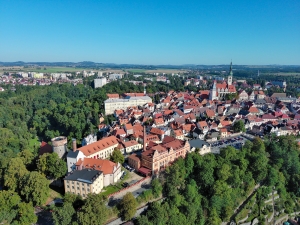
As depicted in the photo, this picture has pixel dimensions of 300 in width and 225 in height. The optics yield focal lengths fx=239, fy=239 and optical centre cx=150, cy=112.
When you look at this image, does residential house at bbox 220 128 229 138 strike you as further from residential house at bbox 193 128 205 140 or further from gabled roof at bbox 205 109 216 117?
gabled roof at bbox 205 109 216 117

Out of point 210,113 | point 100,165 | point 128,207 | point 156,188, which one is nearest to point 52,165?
point 100,165

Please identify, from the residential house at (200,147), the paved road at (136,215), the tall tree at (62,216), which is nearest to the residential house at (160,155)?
the residential house at (200,147)

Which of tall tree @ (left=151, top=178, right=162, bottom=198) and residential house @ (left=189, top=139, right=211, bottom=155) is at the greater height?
residential house @ (left=189, top=139, right=211, bottom=155)

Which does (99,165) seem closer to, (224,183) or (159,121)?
(224,183)

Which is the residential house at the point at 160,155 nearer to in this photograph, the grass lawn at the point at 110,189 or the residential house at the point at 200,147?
the residential house at the point at 200,147

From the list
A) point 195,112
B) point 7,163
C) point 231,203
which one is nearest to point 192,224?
point 231,203

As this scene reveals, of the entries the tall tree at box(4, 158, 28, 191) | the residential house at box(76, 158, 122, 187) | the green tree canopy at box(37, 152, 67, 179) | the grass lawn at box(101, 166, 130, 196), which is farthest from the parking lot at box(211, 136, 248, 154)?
the tall tree at box(4, 158, 28, 191)
